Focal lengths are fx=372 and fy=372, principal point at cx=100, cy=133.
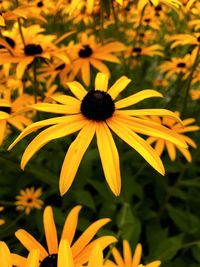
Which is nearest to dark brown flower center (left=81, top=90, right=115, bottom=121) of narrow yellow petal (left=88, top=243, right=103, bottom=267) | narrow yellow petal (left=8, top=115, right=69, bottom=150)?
narrow yellow petal (left=8, top=115, right=69, bottom=150)

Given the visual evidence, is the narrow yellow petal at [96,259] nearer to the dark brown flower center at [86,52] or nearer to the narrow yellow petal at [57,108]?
the narrow yellow petal at [57,108]

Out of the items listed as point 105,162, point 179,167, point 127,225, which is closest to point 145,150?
point 105,162

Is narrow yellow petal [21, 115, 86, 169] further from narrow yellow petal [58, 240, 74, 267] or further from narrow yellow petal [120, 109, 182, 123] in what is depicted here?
narrow yellow petal [58, 240, 74, 267]

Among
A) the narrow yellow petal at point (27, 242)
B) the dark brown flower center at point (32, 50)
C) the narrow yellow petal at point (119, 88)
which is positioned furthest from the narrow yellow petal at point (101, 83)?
the narrow yellow petal at point (27, 242)

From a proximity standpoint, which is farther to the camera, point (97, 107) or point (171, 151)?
point (171, 151)

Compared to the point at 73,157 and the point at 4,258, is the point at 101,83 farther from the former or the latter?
the point at 4,258

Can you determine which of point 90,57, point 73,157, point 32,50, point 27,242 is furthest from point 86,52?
point 27,242

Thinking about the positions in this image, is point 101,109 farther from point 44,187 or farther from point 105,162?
point 44,187
